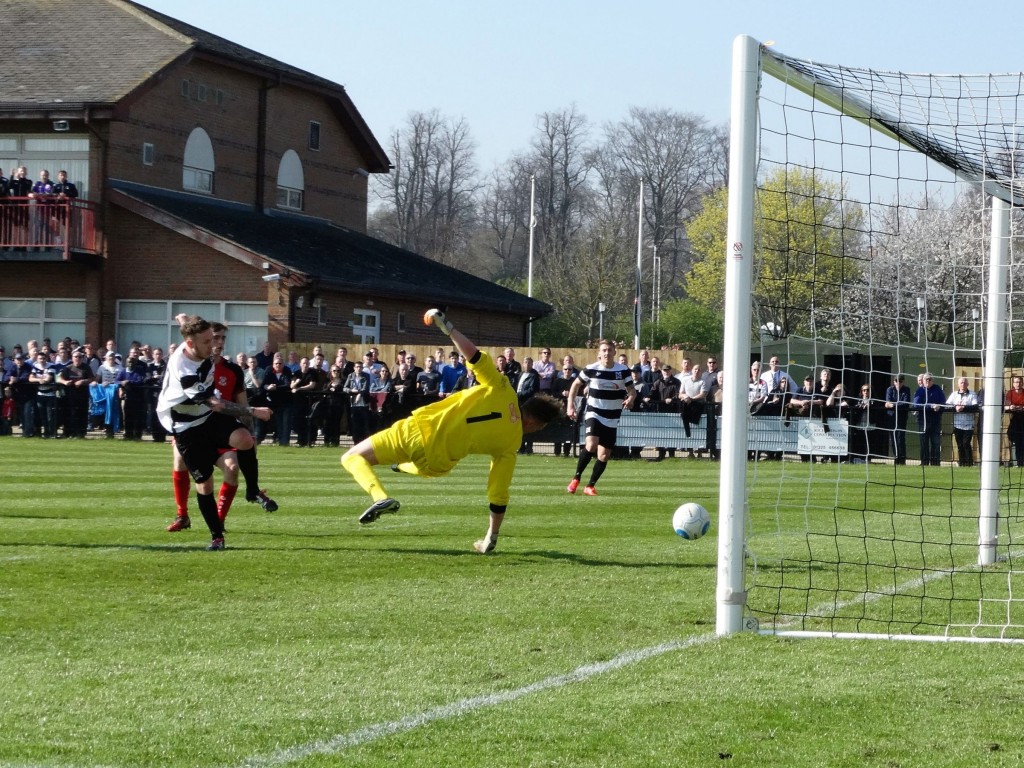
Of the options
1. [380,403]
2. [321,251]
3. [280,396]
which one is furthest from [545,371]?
[321,251]

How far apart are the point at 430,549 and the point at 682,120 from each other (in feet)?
235

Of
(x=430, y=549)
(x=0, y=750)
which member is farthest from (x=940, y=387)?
(x=0, y=750)

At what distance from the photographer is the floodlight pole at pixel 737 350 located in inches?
287

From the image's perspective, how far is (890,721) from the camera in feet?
17.9

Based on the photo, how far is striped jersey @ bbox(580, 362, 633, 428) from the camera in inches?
680

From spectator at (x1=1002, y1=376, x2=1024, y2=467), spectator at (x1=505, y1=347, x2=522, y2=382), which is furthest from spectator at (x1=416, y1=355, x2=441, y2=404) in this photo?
spectator at (x1=1002, y1=376, x2=1024, y2=467)

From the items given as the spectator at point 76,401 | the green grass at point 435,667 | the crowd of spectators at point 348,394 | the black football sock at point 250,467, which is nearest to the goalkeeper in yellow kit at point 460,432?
the green grass at point 435,667

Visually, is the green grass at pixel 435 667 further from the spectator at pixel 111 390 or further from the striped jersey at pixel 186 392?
the spectator at pixel 111 390

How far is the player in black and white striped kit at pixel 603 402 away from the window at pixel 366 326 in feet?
66.2

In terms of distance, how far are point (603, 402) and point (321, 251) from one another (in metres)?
22.3

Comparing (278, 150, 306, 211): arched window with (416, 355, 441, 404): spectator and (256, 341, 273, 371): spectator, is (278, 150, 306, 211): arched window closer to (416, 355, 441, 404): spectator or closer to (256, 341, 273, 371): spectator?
(256, 341, 273, 371): spectator

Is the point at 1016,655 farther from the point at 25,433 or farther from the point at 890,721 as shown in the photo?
the point at 25,433

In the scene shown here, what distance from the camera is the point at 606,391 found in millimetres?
17453

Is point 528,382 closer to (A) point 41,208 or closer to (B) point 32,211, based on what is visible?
(A) point 41,208
